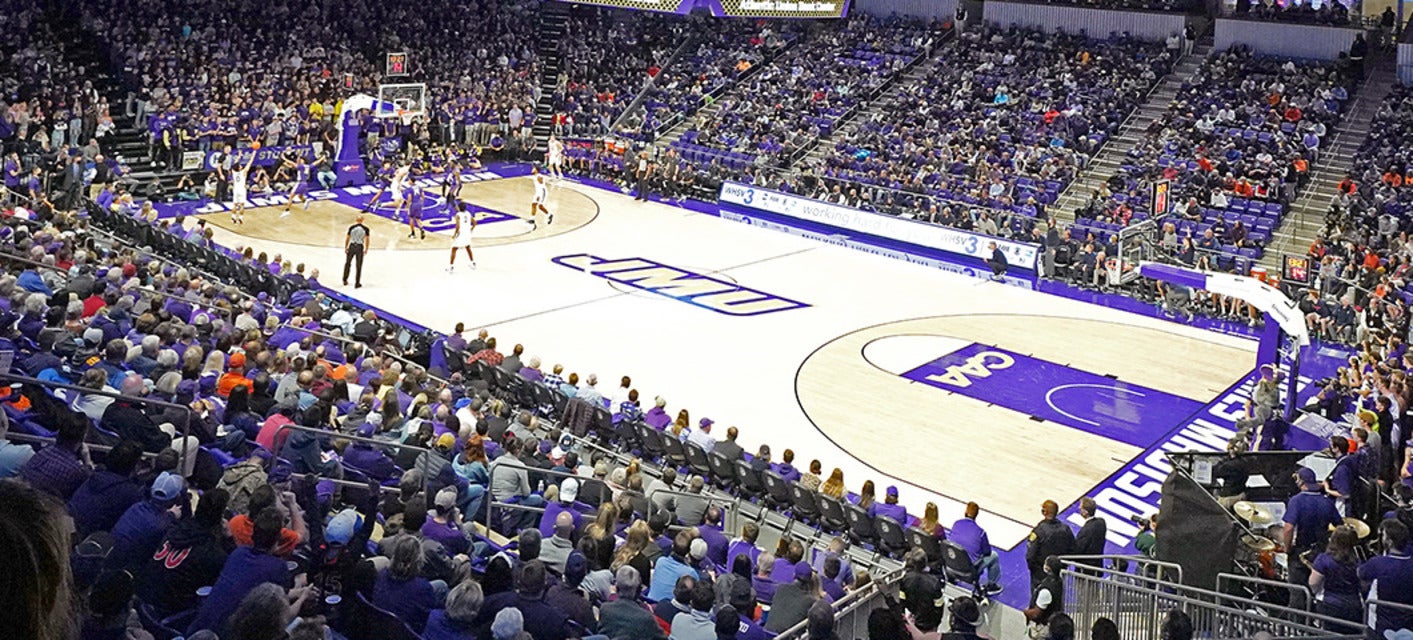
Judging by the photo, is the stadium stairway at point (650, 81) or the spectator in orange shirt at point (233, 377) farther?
the stadium stairway at point (650, 81)

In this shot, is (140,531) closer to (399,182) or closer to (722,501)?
(722,501)

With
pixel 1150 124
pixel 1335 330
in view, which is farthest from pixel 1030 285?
pixel 1150 124

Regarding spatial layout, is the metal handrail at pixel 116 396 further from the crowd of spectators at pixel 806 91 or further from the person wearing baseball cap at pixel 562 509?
the crowd of spectators at pixel 806 91

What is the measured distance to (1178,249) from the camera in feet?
93.5

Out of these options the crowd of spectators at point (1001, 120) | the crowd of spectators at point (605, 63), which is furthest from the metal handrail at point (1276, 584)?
the crowd of spectators at point (605, 63)

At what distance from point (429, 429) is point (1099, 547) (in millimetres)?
7208

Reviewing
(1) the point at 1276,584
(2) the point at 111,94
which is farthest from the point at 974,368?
(2) the point at 111,94

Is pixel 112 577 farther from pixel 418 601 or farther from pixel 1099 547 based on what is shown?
pixel 1099 547

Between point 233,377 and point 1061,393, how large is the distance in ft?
43.9

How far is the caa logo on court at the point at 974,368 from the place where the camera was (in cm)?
2200

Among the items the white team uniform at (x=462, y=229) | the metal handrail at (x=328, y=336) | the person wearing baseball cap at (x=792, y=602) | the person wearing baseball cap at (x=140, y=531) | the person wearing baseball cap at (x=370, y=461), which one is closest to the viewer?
the person wearing baseball cap at (x=140, y=531)

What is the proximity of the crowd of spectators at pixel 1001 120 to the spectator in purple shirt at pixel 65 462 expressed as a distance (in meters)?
26.7

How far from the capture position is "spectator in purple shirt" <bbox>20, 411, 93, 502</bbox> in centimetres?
882

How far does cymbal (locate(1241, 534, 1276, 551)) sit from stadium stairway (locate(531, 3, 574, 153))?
106 feet
